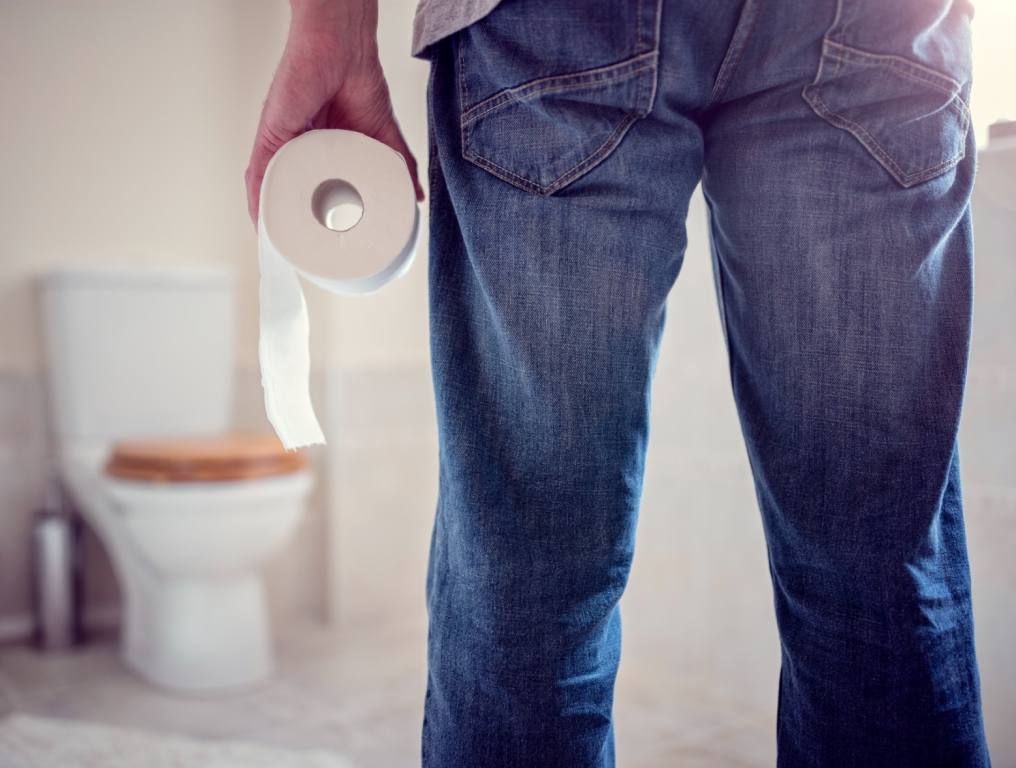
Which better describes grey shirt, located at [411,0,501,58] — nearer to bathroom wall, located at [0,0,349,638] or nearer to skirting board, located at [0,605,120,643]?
bathroom wall, located at [0,0,349,638]

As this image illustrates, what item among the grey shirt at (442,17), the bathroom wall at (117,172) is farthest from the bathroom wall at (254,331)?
the grey shirt at (442,17)

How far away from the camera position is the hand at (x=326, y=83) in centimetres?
59

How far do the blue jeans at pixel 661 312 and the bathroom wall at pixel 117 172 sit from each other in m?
1.49

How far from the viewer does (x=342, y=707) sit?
4.93ft

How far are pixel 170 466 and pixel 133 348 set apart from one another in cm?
41

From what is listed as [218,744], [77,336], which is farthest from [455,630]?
[77,336]

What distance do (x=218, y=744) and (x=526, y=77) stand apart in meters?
1.18

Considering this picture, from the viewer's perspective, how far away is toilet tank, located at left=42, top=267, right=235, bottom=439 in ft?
5.87

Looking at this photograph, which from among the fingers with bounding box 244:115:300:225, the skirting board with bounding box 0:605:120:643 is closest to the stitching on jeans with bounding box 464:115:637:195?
the fingers with bounding box 244:115:300:225

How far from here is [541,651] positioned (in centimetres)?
53

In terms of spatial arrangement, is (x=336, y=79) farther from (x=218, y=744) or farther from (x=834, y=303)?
(x=218, y=744)

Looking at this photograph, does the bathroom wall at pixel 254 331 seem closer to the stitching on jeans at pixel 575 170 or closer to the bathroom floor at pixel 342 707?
the bathroom floor at pixel 342 707

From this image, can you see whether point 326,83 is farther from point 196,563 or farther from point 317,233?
point 196,563

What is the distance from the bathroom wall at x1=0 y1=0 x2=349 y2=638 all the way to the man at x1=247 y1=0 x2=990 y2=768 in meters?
1.49
